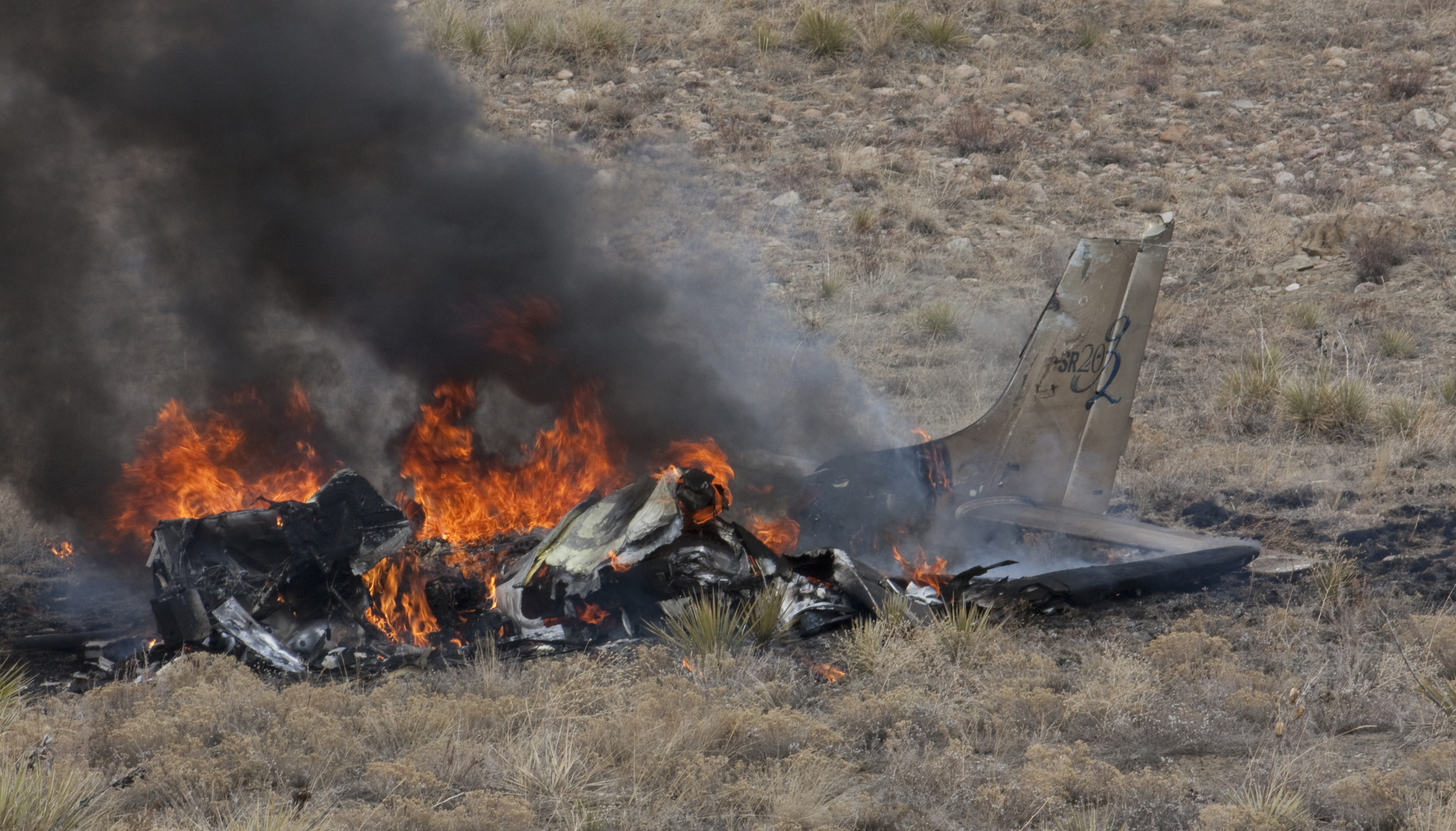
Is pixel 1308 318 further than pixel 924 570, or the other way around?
pixel 1308 318

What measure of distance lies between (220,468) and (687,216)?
10940 millimetres

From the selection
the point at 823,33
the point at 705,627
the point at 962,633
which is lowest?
the point at 962,633

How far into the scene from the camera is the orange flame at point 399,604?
6.85 meters

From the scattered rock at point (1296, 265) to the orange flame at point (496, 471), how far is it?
12.6 meters

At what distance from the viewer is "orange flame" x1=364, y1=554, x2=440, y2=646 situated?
6.85m

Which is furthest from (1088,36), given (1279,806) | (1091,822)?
(1091,822)

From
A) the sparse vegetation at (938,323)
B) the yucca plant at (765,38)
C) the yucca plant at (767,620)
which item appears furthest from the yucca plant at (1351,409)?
the yucca plant at (765,38)

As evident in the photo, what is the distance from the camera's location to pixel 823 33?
21.9 metres

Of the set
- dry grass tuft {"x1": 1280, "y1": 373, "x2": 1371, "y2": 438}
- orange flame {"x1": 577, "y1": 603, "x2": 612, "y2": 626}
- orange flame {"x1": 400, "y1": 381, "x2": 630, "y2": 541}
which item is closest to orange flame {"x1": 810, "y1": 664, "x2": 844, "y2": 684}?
orange flame {"x1": 577, "y1": 603, "x2": 612, "y2": 626}

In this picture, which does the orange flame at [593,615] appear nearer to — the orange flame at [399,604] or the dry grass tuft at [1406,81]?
the orange flame at [399,604]

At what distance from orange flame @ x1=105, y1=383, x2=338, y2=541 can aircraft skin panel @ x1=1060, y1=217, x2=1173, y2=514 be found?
577cm

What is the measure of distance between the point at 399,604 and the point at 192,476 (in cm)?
227

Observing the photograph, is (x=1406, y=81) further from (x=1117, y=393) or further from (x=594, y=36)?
(x=1117, y=393)

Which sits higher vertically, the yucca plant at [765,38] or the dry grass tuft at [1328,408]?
the yucca plant at [765,38]
